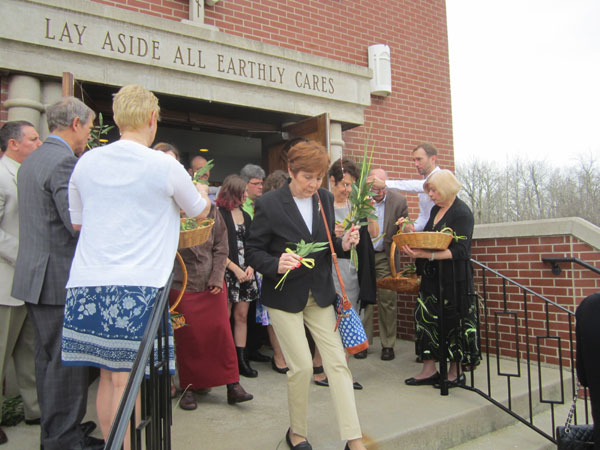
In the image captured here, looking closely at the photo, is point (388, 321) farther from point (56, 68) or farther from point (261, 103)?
point (56, 68)

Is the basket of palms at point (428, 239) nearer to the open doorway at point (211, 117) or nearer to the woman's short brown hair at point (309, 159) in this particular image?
the woman's short brown hair at point (309, 159)

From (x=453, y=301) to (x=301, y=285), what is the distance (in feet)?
5.81

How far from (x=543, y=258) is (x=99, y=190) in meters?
4.55

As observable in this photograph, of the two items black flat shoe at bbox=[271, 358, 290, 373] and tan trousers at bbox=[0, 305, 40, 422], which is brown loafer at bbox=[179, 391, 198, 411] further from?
black flat shoe at bbox=[271, 358, 290, 373]

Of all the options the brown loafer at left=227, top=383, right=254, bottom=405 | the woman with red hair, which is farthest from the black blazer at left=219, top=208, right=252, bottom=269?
the brown loafer at left=227, top=383, right=254, bottom=405

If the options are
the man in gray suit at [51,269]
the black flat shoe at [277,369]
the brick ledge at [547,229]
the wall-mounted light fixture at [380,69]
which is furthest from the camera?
the wall-mounted light fixture at [380,69]

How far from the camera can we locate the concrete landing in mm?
3199

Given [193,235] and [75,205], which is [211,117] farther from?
[75,205]

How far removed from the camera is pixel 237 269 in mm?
4539

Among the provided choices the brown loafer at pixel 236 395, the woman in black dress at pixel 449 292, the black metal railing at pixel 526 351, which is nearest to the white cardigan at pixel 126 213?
the brown loafer at pixel 236 395

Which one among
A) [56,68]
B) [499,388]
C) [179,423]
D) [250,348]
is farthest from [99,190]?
[499,388]

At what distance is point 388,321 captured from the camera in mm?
5328

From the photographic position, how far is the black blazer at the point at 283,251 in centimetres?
302

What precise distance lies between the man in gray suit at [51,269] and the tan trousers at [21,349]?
2.13 ft
